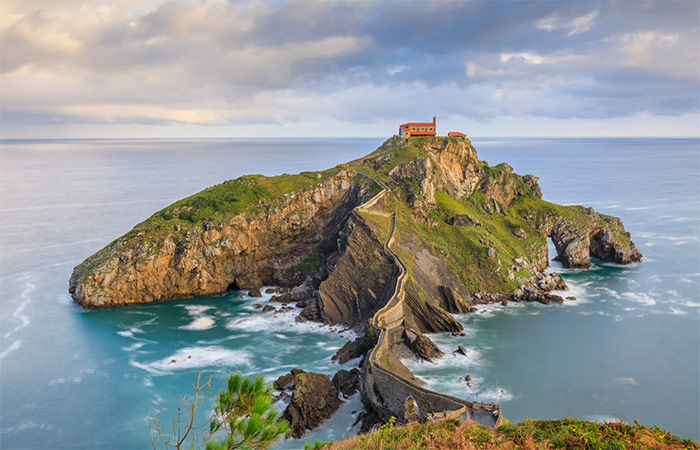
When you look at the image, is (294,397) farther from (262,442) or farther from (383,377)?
(262,442)

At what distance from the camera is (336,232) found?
86562 millimetres

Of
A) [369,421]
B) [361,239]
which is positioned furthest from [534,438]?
[361,239]

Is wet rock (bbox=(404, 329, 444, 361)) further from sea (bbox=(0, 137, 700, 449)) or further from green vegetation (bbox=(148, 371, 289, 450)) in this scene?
green vegetation (bbox=(148, 371, 289, 450))

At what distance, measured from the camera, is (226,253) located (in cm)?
7969

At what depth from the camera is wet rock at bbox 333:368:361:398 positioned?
1896 inches

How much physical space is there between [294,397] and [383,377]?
865 cm

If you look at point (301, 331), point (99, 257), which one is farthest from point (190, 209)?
point (301, 331)

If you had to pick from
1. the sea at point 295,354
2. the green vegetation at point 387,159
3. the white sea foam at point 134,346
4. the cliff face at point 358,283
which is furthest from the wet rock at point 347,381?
the green vegetation at point 387,159

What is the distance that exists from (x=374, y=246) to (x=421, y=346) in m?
21.1

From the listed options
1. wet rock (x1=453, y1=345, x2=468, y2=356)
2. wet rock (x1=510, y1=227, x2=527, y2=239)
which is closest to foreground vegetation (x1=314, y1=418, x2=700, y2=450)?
wet rock (x1=453, y1=345, x2=468, y2=356)

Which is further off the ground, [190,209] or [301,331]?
[190,209]

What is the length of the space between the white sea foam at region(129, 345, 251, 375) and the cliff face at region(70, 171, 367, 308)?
19934mm

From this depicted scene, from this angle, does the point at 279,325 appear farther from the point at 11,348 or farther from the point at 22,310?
the point at 22,310

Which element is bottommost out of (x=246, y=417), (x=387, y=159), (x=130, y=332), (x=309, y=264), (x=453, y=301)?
(x=130, y=332)
